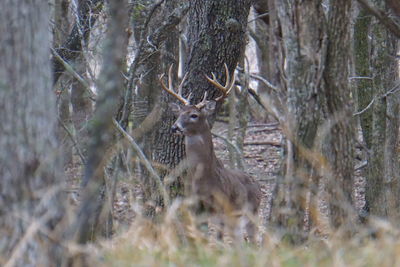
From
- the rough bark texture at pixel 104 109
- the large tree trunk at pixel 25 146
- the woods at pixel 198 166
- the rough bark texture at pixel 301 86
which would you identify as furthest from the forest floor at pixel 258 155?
the rough bark texture at pixel 104 109

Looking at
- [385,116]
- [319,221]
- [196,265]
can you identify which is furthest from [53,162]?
[385,116]

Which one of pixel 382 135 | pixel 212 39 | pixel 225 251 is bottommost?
pixel 225 251

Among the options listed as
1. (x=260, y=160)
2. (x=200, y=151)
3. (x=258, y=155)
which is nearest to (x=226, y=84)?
(x=200, y=151)

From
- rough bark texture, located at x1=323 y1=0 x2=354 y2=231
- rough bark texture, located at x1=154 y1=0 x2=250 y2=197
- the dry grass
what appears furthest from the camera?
rough bark texture, located at x1=154 y1=0 x2=250 y2=197

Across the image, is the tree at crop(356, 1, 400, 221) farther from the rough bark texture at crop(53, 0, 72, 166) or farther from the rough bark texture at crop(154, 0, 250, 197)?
the rough bark texture at crop(53, 0, 72, 166)

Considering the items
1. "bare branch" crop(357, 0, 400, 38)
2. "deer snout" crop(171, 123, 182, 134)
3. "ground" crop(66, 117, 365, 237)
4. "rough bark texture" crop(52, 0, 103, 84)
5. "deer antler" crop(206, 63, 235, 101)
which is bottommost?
"ground" crop(66, 117, 365, 237)

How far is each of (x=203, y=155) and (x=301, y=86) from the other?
4243 mm

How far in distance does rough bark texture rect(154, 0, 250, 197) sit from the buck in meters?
0.15

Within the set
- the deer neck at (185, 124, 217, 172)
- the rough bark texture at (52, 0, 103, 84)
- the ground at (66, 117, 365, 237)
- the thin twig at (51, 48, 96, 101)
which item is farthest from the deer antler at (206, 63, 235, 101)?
the ground at (66, 117, 365, 237)

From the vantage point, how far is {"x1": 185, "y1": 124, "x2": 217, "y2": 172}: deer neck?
955cm

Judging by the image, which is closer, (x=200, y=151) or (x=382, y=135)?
(x=200, y=151)

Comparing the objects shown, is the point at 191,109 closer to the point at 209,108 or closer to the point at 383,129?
the point at 209,108

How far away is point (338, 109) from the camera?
5684 mm

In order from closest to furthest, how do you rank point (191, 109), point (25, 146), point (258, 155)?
point (25, 146) < point (191, 109) < point (258, 155)
